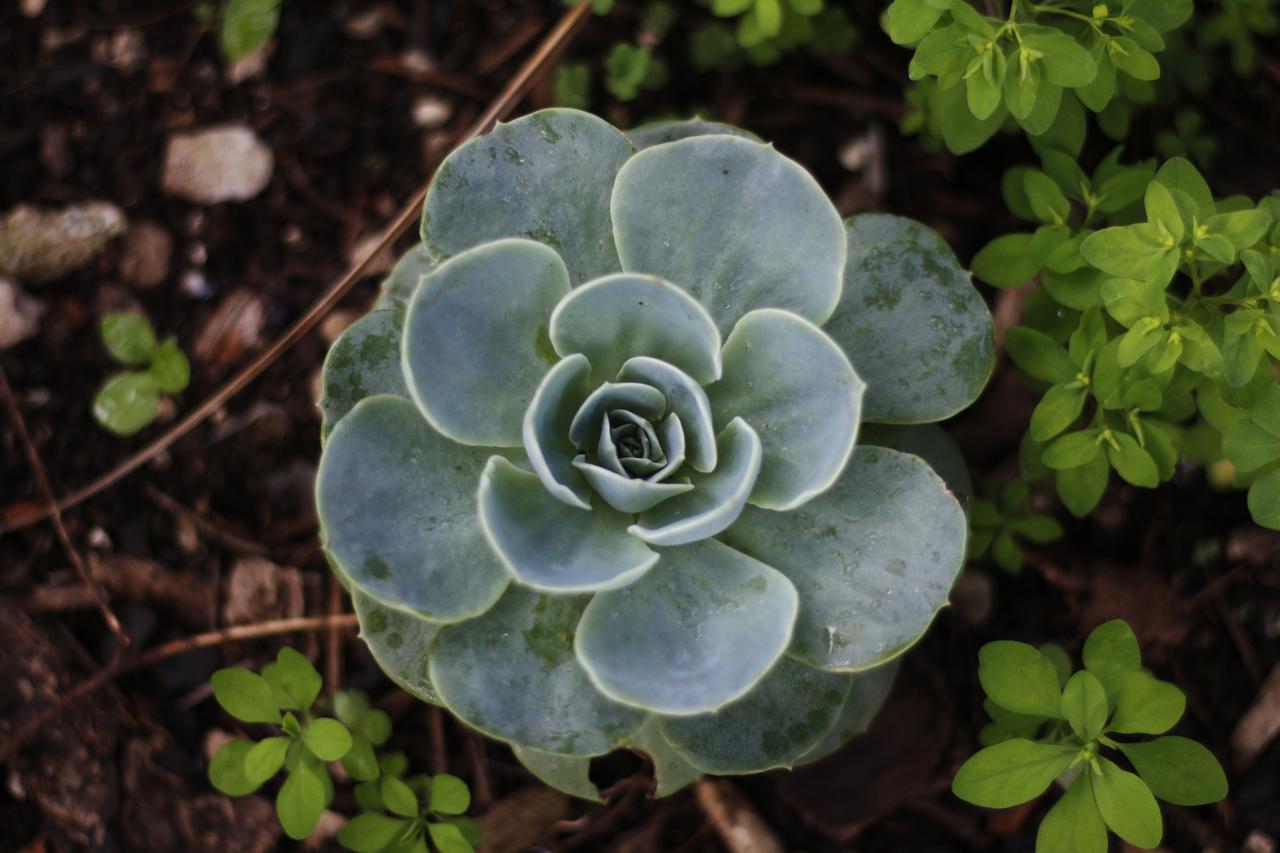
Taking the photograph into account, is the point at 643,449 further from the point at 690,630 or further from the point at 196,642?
the point at 196,642

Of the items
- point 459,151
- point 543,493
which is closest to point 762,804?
point 543,493

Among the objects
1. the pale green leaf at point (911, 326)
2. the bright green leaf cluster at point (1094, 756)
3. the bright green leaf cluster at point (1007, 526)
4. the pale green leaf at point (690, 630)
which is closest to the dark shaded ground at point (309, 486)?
the bright green leaf cluster at point (1007, 526)

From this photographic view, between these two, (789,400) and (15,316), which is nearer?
(789,400)

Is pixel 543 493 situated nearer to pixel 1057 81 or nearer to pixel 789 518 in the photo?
pixel 789 518

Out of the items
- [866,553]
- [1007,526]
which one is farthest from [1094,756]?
[1007,526]

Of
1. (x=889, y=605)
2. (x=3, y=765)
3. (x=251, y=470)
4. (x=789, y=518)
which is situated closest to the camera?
(x=889, y=605)

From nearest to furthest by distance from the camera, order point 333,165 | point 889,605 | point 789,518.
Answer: point 889,605, point 789,518, point 333,165
